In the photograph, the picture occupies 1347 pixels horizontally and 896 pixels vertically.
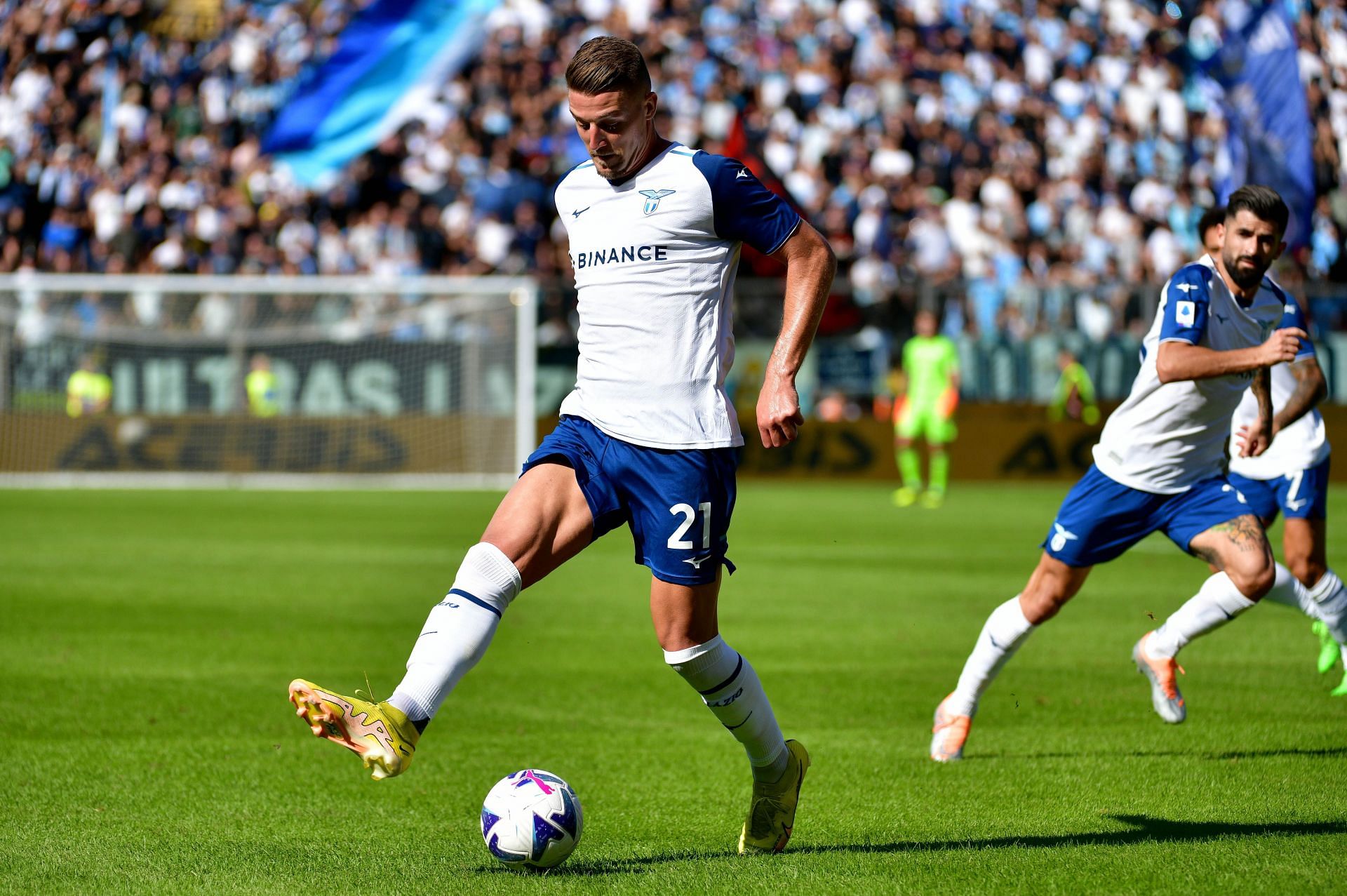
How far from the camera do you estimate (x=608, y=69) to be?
4.70 meters

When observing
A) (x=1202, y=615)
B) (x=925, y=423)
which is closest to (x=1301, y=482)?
(x=1202, y=615)

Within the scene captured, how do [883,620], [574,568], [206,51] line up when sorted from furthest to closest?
[206,51] → [574,568] → [883,620]

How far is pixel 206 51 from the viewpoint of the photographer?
27.9 meters

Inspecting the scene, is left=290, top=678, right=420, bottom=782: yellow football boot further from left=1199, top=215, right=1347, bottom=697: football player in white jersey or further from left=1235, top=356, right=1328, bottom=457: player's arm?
left=1235, top=356, right=1328, bottom=457: player's arm

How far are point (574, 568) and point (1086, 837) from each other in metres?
9.85

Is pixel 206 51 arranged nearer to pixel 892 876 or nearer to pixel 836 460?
pixel 836 460

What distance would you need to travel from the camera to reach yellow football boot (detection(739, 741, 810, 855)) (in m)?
5.12

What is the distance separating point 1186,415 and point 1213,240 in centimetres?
102

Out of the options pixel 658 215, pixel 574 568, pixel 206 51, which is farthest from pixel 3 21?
pixel 658 215

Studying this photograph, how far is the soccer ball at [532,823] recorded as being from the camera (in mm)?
4754

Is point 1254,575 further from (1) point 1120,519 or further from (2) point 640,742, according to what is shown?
(2) point 640,742

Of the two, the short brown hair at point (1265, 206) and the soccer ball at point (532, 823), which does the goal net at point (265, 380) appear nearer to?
the short brown hair at point (1265, 206)

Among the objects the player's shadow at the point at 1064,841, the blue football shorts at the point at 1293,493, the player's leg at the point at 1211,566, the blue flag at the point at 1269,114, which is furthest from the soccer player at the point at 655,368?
the blue flag at the point at 1269,114

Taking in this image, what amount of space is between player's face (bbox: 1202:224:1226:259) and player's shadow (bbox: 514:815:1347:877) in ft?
8.17
